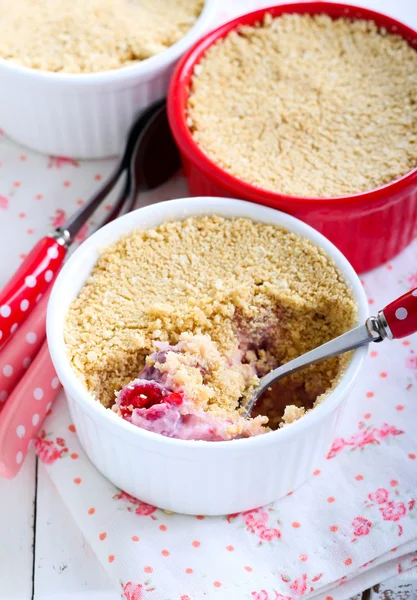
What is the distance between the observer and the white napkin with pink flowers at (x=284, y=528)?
54.3 inches

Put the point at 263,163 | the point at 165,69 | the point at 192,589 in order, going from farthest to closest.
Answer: the point at 165,69
the point at 263,163
the point at 192,589

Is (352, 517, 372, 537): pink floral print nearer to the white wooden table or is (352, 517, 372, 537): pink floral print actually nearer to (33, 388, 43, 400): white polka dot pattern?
the white wooden table

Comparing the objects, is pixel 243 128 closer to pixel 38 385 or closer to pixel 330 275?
pixel 330 275

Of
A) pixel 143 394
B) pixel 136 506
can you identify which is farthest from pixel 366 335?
pixel 136 506

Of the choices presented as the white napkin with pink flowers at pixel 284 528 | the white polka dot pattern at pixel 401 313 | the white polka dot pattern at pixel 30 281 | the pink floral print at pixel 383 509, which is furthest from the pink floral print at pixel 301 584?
the white polka dot pattern at pixel 30 281

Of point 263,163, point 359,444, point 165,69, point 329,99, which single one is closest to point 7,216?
point 165,69

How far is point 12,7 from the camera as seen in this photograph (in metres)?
1.97

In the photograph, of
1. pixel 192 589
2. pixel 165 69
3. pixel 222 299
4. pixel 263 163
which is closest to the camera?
pixel 192 589

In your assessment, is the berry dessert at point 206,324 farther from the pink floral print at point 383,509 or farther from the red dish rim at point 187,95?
the pink floral print at point 383,509

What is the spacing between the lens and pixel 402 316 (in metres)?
1.31

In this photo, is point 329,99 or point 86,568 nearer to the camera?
point 86,568

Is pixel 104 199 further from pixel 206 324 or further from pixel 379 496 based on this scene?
pixel 379 496

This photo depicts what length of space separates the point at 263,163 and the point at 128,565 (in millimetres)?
814

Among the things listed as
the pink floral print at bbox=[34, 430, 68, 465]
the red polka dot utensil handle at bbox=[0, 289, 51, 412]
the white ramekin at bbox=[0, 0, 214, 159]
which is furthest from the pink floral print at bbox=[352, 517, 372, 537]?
the white ramekin at bbox=[0, 0, 214, 159]
